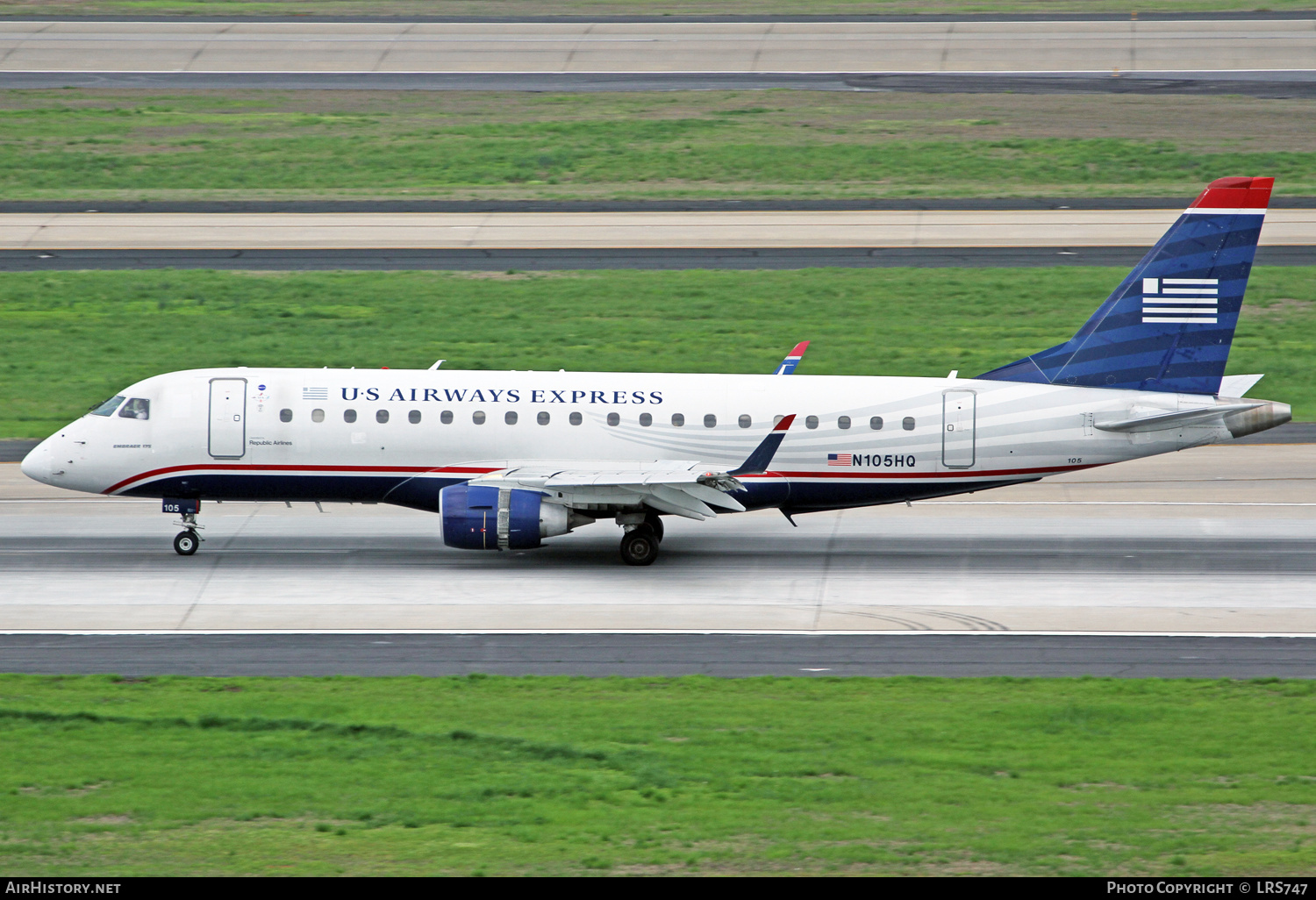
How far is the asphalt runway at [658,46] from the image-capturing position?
8150 cm

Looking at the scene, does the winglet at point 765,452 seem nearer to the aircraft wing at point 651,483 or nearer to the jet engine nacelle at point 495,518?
the aircraft wing at point 651,483

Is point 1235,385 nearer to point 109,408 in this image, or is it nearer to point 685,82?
point 109,408

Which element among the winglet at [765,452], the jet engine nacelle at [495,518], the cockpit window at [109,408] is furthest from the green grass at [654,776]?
the cockpit window at [109,408]

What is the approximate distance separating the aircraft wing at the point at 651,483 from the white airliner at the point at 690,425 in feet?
0.99

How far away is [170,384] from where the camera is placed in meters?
32.5

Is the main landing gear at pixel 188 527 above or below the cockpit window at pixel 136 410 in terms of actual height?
below

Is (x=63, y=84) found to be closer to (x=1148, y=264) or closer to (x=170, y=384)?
(x=170, y=384)

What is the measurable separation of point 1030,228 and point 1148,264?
28.8 m

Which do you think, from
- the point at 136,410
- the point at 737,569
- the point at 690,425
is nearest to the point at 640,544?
the point at 737,569

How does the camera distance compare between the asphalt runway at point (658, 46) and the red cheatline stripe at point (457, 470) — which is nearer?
the red cheatline stripe at point (457, 470)

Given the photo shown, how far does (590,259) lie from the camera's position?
5712 centimetres

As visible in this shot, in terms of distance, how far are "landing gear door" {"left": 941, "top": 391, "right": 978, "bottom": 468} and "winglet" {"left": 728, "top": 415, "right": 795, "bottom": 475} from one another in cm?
344

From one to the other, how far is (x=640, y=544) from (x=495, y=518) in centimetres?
320

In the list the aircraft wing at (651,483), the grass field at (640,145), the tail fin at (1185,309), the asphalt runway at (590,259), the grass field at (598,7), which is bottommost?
the aircraft wing at (651,483)
